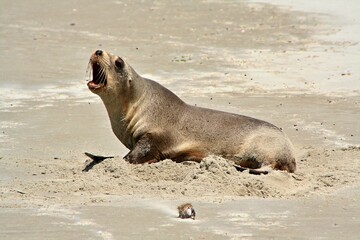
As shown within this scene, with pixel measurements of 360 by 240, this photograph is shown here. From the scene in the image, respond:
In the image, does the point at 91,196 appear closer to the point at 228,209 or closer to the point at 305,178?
the point at 228,209

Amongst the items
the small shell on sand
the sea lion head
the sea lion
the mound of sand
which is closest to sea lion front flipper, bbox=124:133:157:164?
the sea lion

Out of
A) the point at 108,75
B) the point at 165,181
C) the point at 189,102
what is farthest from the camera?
the point at 189,102

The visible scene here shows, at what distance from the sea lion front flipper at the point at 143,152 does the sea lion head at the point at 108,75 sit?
56 centimetres

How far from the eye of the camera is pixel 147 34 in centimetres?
1756

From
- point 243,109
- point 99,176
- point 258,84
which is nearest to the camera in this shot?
point 99,176

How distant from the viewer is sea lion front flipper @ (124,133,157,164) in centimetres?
973

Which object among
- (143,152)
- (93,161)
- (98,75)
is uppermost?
(98,75)

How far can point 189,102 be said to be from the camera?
13.1 meters

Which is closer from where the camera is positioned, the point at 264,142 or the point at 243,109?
the point at 264,142

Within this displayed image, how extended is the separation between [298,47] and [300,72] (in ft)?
6.11

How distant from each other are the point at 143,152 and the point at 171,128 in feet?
1.32

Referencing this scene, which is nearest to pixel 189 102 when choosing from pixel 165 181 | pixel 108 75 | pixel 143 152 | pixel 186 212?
pixel 108 75

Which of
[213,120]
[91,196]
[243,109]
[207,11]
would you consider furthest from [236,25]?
[91,196]

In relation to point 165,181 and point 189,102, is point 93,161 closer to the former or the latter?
point 165,181
